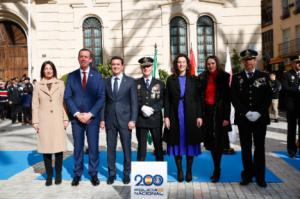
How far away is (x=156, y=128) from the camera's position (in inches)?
274

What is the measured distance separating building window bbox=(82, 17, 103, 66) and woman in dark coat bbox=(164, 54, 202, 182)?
14743mm

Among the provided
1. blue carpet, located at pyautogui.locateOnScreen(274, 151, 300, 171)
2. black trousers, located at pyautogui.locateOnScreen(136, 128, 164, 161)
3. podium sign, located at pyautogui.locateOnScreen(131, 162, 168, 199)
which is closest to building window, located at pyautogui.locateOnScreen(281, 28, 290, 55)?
blue carpet, located at pyautogui.locateOnScreen(274, 151, 300, 171)

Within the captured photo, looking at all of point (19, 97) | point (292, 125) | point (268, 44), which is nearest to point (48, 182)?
point (292, 125)

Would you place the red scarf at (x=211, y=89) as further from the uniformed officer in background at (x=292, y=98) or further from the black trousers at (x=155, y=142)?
the uniformed officer in background at (x=292, y=98)

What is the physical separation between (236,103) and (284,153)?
3518mm

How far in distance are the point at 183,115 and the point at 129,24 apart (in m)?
14.4

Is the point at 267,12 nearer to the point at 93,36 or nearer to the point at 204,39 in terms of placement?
the point at 204,39

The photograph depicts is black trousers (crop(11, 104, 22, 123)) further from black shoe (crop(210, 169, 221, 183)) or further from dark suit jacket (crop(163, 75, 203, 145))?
black shoe (crop(210, 169, 221, 183))

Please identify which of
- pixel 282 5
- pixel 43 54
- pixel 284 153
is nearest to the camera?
pixel 284 153

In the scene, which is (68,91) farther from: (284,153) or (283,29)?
(283,29)

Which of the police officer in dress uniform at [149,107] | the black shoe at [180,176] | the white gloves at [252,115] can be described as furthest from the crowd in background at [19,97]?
the white gloves at [252,115]

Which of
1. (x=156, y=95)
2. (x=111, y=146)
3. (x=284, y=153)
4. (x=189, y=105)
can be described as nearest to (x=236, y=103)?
(x=189, y=105)

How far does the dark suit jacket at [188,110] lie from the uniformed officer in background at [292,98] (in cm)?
296

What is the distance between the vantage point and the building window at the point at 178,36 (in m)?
20.7
